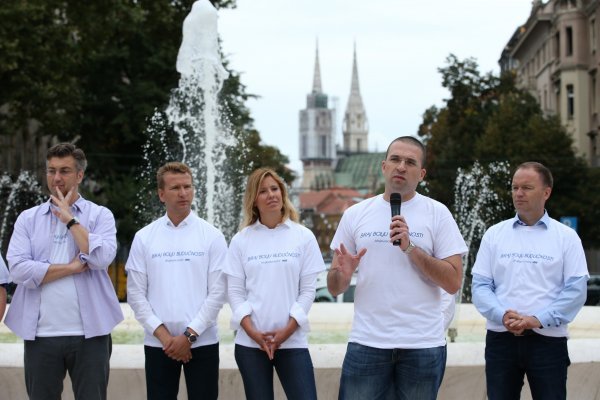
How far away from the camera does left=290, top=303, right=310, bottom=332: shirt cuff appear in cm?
558

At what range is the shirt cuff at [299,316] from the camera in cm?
558

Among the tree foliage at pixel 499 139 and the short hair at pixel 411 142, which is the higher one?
the tree foliage at pixel 499 139

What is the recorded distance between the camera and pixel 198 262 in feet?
19.1

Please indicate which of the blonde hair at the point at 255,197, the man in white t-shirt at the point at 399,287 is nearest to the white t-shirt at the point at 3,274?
the blonde hair at the point at 255,197

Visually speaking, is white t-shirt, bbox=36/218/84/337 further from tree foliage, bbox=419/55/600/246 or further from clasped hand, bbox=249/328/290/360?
tree foliage, bbox=419/55/600/246

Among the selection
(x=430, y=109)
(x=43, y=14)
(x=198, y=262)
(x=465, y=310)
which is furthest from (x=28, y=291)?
(x=430, y=109)

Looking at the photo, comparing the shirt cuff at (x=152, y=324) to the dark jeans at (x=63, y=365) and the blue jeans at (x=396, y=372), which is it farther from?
the blue jeans at (x=396, y=372)

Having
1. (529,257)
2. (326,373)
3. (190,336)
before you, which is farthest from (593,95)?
(190,336)

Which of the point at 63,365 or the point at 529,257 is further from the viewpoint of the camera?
the point at 529,257

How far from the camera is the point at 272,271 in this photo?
18.5ft

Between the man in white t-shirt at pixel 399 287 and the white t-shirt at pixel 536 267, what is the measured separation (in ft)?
1.81

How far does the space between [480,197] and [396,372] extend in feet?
111

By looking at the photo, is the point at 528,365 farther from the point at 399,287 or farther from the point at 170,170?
the point at 170,170

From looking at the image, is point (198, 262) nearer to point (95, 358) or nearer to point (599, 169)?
point (95, 358)
